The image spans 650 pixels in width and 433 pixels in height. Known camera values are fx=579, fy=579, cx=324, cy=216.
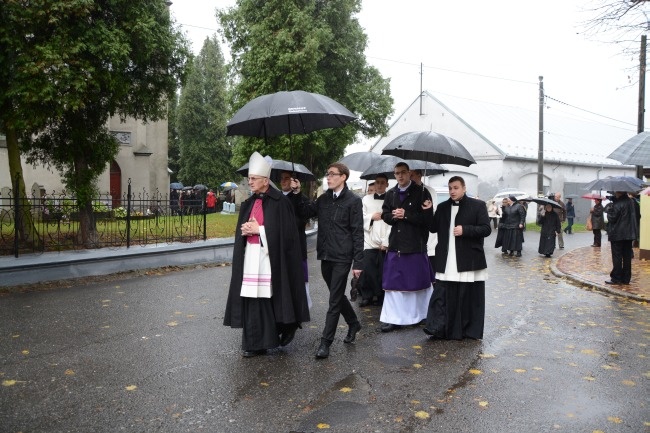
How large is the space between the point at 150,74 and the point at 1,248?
5.11 meters

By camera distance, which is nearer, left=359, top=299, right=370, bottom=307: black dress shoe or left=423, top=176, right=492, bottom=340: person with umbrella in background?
left=423, top=176, right=492, bottom=340: person with umbrella in background

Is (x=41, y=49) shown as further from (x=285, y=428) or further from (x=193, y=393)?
(x=285, y=428)

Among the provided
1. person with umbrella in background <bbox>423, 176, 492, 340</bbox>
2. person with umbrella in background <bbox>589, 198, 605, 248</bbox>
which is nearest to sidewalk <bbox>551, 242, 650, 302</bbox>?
person with umbrella in background <bbox>589, 198, 605, 248</bbox>

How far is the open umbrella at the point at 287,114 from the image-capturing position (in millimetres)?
6227

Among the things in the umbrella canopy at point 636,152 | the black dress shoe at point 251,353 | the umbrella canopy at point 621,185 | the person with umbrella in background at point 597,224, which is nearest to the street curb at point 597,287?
the umbrella canopy at point 621,185

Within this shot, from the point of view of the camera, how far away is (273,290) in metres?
5.90

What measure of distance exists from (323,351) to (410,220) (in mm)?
2021

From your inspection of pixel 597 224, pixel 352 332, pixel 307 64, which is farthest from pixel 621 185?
pixel 307 64

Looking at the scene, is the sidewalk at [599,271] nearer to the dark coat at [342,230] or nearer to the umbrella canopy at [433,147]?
the umbrella canopy at [433,147]

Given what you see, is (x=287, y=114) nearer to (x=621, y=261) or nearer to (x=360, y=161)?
(x=360, y=161)

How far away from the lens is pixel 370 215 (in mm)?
8664

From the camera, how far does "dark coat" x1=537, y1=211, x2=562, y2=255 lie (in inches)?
685

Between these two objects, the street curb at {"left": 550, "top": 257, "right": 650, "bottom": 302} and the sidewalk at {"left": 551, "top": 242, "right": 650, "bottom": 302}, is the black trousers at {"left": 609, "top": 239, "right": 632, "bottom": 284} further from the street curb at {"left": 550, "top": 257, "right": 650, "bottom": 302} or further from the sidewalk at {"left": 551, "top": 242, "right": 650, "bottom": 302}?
the street curb at {"left": 550, "top": 257, "right": 650, "bottom": 302}

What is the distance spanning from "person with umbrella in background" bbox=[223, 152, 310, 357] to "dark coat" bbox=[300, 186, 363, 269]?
361mm
